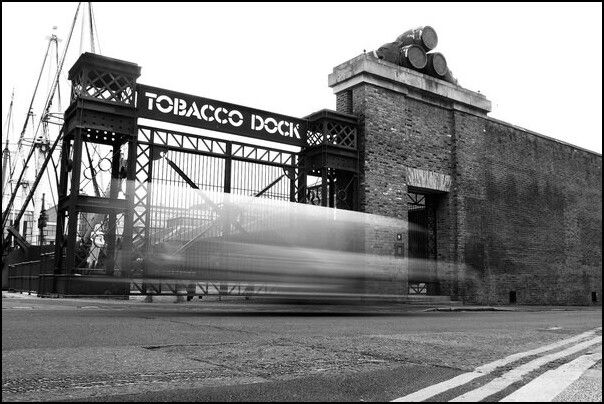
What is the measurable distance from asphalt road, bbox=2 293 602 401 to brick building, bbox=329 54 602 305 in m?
9.55

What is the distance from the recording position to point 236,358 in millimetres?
5582

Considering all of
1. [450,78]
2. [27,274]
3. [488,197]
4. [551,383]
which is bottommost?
[551,383]

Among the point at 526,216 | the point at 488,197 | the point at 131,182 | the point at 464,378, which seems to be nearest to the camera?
the point at 464,378

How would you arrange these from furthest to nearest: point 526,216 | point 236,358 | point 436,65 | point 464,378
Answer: point 526,216 < point 436,65 < point 236,358 < point 464,378

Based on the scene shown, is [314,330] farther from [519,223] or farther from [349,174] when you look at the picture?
[519,223]

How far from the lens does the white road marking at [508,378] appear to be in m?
4.23

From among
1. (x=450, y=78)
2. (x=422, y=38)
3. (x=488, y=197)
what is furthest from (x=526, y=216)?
(x=422, y=38)

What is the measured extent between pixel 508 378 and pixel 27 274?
20.2m

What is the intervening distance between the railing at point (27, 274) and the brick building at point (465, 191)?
30.7 feet

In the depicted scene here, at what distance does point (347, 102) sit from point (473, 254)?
7.48m

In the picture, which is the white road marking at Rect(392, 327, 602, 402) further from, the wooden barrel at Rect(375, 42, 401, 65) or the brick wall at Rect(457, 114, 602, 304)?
the brick wall at Rect(457, 114, 602, 304)

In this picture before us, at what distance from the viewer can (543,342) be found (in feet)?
27.8

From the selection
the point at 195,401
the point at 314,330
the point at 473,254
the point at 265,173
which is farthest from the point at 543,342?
the point at 473,254

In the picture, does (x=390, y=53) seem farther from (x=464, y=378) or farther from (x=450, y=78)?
(x=464, y=378)
